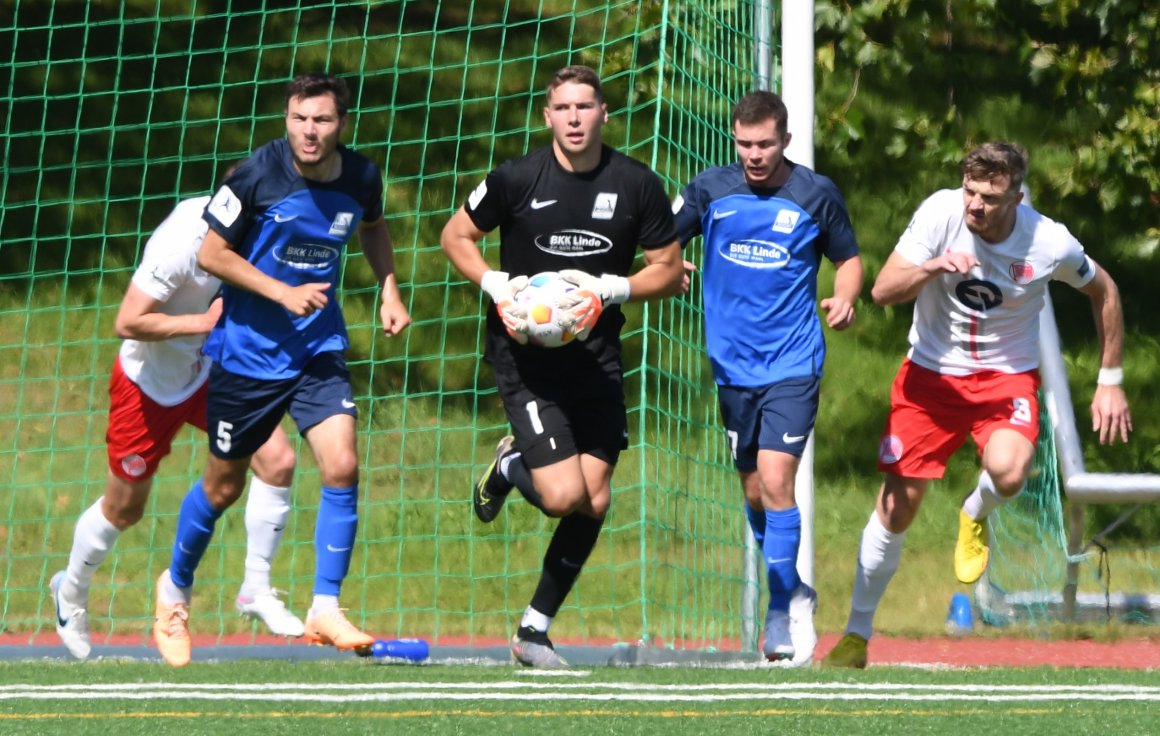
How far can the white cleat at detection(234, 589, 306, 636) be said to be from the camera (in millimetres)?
6102

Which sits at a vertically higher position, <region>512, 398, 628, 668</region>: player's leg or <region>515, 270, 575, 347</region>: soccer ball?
<region>515, 270, 575, 347</region>: soccer ball

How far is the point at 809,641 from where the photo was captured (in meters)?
6.42

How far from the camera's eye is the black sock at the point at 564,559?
626 centimetres

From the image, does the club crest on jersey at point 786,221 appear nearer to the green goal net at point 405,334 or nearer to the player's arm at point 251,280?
the green goal net at point 405,334

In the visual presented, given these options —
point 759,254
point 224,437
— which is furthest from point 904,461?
point 224,437

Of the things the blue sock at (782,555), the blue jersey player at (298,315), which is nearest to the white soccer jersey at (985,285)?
the blue sock at (782,555)

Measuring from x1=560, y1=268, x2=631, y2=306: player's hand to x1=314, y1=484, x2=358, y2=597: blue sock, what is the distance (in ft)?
3.23

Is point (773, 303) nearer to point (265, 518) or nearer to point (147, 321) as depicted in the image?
point (265, 518)

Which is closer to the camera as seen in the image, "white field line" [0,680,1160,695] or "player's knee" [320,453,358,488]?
"white field line" [0,680,1160,695]

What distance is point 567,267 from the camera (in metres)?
6.02

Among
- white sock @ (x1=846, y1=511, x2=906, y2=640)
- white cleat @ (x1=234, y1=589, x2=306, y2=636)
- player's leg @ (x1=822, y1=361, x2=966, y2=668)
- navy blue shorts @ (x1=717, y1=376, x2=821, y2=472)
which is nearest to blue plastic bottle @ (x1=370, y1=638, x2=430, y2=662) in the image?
white cleat @ (x1=234, y1=589, x2=306, y2=636)

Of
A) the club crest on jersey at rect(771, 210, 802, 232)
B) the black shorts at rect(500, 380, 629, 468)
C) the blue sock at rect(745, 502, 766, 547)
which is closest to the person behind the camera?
the black shorts at rect(500, 380, 629, 468)

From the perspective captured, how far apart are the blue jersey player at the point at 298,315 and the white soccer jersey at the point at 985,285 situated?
187 centimetres

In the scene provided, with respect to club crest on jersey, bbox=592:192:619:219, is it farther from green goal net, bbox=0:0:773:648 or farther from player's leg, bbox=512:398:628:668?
green goal net, bbox=0:0:773:648
